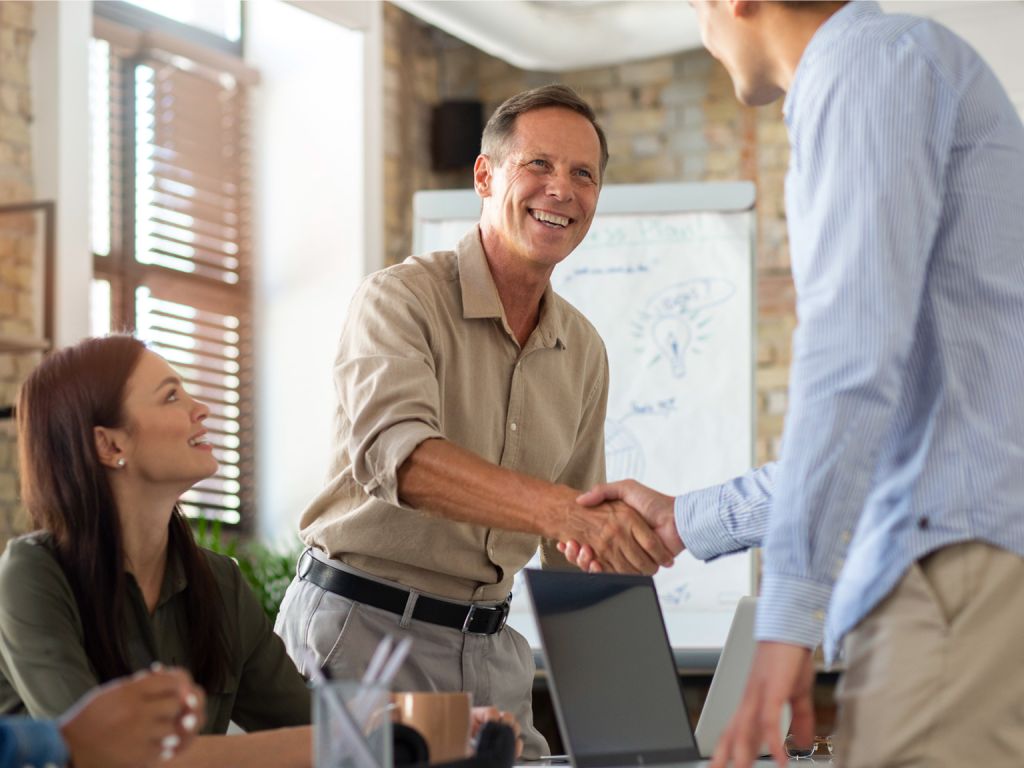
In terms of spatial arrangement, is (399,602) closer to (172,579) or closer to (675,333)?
(172,579)

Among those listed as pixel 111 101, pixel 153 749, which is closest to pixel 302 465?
pixel 111 101

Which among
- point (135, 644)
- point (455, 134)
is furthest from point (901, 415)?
point (455, 134)

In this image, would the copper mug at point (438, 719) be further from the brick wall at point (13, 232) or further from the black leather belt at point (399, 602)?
the brick wall at point (13, 232)

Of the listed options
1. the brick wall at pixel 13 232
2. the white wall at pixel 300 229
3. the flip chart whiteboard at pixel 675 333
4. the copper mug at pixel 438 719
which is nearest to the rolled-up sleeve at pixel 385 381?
the copper mug at pixel 438 719

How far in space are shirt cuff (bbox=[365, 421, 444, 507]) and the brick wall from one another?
254 cm

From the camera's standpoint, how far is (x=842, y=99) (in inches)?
50.0

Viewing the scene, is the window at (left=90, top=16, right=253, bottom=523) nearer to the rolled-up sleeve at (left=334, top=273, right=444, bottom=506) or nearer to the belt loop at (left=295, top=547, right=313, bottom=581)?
the belt loop at (left=295, top=547, right=313, bottom=581)

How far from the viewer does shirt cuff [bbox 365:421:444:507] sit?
2053 mm

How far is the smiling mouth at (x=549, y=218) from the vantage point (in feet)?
8.32

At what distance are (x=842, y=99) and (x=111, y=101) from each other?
4.40m

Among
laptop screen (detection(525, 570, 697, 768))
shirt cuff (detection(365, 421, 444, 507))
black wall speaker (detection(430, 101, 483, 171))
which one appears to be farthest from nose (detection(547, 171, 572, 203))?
black wall speaker (detection(430, 101, 483, 171))

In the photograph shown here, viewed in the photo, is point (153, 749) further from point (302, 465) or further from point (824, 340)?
point (302, 465)

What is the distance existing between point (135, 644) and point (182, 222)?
148 inches

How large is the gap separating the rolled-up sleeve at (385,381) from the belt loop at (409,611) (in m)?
0.28
